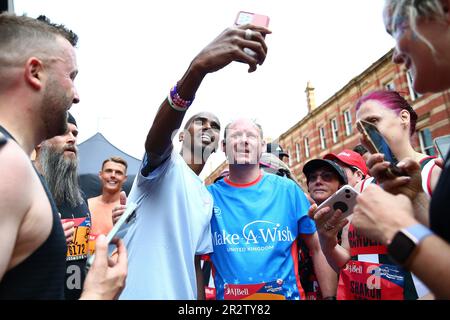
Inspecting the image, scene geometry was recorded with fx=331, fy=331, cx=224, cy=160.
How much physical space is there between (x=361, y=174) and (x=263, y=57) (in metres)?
3.00

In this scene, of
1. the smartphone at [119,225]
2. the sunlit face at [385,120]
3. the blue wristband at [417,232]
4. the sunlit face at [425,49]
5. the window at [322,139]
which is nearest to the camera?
the blue wristband at [417,232]

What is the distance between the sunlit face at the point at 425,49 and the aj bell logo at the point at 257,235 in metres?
1.32

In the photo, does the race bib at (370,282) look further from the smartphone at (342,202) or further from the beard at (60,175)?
the beard at (60,175)

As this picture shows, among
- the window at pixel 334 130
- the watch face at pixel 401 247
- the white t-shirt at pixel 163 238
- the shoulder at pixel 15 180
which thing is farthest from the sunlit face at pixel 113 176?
the window at pixel 334 130

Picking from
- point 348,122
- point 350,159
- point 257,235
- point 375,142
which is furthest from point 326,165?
point 348,122

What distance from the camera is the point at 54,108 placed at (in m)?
1.48

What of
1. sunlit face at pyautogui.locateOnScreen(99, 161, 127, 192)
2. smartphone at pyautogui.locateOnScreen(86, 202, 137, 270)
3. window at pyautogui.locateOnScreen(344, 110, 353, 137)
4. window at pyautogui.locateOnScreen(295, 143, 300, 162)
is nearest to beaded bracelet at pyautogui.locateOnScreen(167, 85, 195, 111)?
smartphone at pyautogui.locateOnScreen(86, 202, 137, 270)

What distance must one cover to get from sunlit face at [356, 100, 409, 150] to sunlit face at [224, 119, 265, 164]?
0.80 m

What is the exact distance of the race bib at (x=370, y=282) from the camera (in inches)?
84.8

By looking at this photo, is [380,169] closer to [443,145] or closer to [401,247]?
[443,145]

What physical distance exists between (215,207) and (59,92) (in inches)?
51.6

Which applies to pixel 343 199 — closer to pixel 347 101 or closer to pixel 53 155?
pixel 53 155
